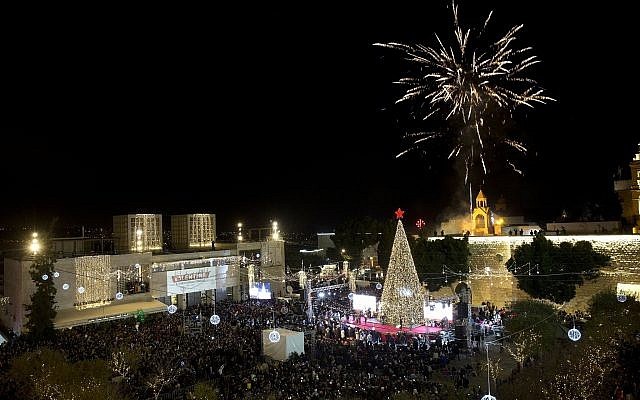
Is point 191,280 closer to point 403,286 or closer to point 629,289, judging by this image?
point 403,286

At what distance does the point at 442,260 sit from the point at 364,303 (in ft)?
18.7

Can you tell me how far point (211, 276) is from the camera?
28484mm

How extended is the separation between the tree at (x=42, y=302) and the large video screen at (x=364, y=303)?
12510 mm

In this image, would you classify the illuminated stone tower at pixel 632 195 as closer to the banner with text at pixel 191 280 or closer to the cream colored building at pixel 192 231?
the banner with text at pixel 191 280

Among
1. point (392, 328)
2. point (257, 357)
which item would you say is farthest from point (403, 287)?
point (257, 357)

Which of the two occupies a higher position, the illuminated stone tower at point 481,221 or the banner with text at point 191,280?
the illuminated stone tower at point 481,221

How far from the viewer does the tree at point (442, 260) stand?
26344 millimetres

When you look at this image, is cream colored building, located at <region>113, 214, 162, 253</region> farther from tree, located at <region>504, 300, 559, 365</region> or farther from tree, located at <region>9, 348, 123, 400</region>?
tree, located at <region>504, 300, 559, 365</region>

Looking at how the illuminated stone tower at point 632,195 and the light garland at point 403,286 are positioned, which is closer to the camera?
the light garland at point 403,286

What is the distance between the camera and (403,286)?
20.5 m

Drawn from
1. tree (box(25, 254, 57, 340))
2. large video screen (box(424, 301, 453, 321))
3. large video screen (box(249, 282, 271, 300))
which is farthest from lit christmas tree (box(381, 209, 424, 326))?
tree (box(25, 254, 57, 340))

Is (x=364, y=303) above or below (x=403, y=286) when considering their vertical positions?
below

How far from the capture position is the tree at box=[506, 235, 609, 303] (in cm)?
2217

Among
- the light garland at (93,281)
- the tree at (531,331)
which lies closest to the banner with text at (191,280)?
the light garland at (93,281)
